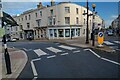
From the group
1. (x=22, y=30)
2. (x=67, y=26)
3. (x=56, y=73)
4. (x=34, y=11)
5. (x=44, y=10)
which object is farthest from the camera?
(x=22, y=30)

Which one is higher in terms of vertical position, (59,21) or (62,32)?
(59,21)

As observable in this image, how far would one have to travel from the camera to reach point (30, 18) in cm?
6316

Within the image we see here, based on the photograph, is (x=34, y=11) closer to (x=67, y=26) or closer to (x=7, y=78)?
(x=67, y=26)

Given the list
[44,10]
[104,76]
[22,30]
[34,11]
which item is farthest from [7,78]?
[22,30]

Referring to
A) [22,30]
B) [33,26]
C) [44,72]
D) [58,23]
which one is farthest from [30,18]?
[44,72]

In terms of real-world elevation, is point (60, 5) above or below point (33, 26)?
above

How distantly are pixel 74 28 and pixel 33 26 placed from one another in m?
14.9

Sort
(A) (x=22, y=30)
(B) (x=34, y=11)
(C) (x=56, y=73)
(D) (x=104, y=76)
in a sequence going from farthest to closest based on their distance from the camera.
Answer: (A) (x=22, y=30)
(B) (x=34, y=11)
(C) (x=56, y=73)
(D) (x=104, y=76)

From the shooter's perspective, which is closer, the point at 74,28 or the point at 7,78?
the point at 7,78

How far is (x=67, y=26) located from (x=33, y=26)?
47.4 ft

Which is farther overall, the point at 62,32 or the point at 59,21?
the point at 62,32

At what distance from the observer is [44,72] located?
9609mm

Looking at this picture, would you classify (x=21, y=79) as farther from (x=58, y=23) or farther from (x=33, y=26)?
(x=33, y=26)

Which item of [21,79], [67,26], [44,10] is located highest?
[44,10]
